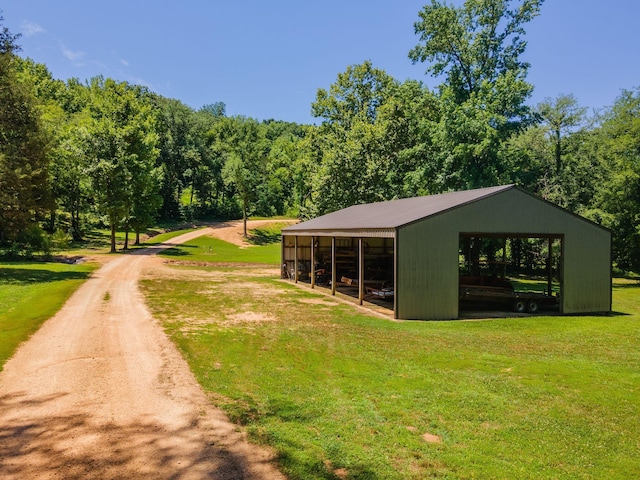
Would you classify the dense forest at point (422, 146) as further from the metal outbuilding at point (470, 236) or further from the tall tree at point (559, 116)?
the metal outbuilding at point (470, 236)

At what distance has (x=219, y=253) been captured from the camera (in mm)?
41594

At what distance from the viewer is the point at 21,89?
22.0m

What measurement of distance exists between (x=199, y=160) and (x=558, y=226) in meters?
60.0

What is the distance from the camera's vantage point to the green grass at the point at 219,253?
36031 millimetres

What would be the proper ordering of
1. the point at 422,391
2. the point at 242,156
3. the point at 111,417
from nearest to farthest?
the point at 111,417 < the point at 422,391 < the point at 242,156

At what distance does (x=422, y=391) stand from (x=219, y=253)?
119 ft

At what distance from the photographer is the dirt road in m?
4.83

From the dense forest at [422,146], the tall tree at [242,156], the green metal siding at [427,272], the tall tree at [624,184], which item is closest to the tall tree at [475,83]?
the dense forest at [422,146]

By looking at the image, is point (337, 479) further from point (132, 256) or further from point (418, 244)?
point (132, 256)

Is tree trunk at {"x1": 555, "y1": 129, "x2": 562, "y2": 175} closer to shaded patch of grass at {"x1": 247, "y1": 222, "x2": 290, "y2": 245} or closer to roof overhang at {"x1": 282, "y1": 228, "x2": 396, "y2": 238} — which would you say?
roof overhang at {"x1": 282, "y1": 228, "x2": 396, "y2": 238}

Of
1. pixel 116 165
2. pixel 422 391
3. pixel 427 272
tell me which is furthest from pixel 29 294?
pixel 116 165

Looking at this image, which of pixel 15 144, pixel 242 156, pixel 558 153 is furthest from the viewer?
pixel 242 156

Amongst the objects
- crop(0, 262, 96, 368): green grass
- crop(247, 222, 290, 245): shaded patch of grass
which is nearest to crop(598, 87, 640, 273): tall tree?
crop(0, 262, 96, 368): green grass

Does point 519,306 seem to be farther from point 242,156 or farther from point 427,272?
point 242,156
